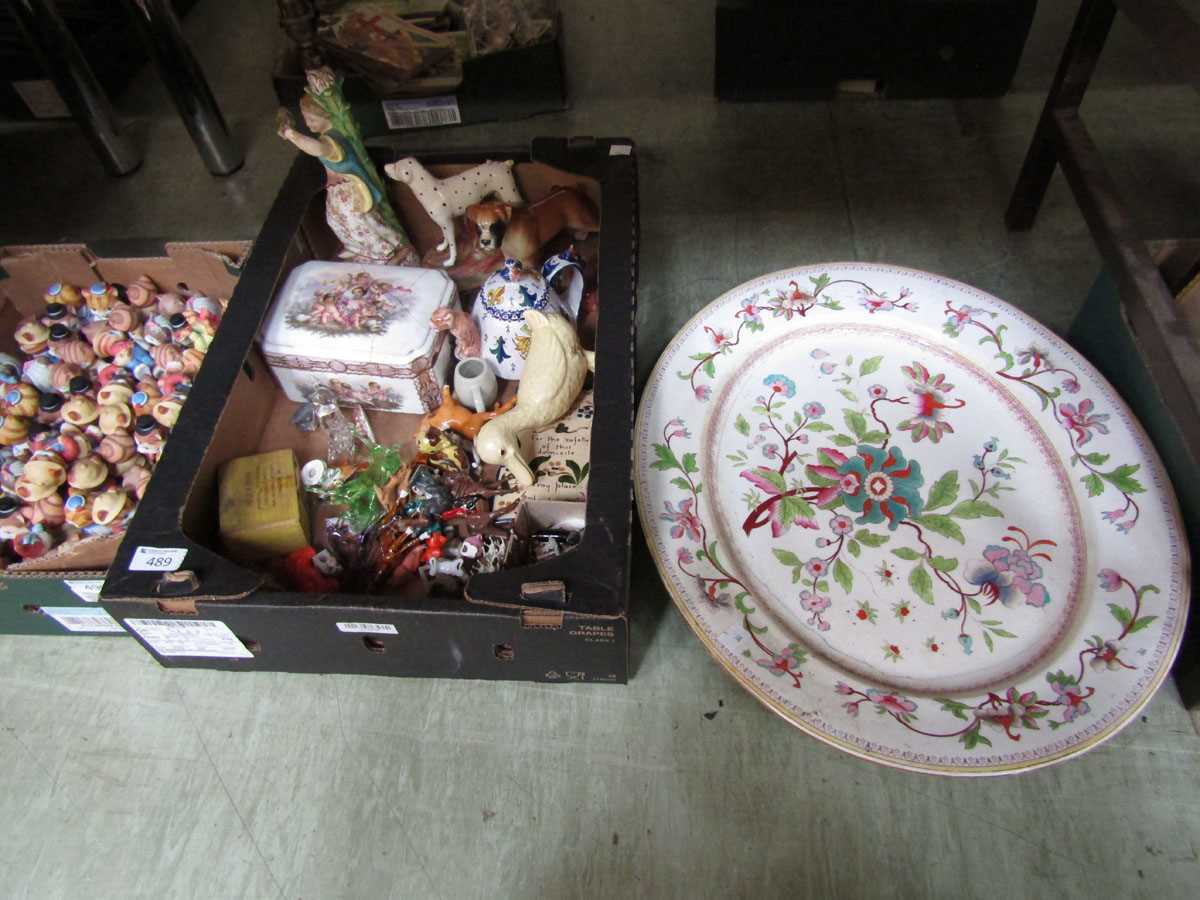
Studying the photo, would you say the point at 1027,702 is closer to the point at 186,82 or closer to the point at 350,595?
the point at 350,595

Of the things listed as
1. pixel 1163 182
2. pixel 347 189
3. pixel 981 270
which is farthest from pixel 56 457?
pixel 1163 182

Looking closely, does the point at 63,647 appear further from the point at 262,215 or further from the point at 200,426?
the point at 262,215

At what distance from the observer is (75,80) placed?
1.15 metres

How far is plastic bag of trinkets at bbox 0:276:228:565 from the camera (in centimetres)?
81

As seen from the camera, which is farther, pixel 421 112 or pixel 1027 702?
pixel 421 112

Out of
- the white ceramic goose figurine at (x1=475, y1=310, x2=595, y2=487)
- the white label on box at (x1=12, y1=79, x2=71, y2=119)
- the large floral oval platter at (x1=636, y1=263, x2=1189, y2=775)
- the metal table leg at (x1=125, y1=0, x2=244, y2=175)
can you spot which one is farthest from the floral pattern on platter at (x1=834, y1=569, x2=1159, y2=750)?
the white label on box at (x1=12, y1=79, x2=71, y2=119)

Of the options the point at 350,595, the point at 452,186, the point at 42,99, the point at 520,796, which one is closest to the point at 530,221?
the point at 452,186

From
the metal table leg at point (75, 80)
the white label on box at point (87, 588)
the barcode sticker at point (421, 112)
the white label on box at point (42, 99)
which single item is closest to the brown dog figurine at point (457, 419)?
the white label on box at point (87, 588)

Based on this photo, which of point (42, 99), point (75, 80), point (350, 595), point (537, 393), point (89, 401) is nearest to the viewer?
point (350, 595)

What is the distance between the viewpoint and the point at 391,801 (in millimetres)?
693

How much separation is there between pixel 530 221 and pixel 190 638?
1.71 ft

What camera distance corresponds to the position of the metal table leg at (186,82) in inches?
42.6

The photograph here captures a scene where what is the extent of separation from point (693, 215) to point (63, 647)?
90 cm

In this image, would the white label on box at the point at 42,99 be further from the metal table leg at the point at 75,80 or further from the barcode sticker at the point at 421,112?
the barcode sticker at the point at 421,112
